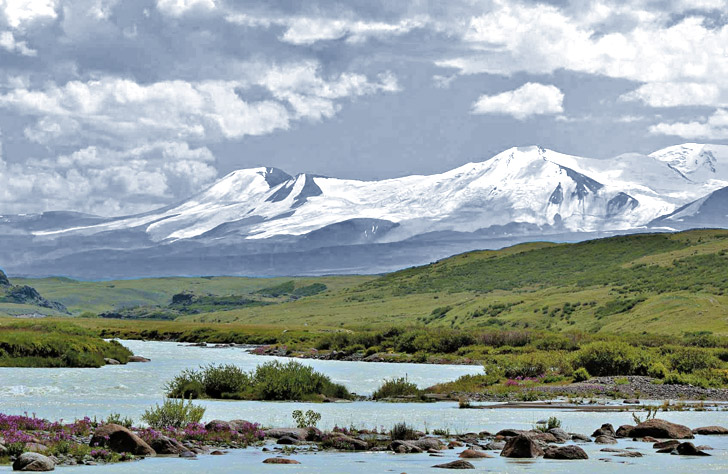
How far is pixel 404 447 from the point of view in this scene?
33.2m

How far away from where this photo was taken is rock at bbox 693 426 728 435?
3766 cm

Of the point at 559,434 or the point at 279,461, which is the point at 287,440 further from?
the point at 559,434

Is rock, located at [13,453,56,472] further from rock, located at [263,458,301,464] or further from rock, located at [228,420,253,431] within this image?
rock, located at [228,420,253,431]

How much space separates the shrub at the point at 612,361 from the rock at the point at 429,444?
32.6 metres

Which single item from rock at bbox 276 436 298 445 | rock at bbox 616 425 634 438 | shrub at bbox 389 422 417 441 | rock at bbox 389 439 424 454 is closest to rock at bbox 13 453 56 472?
rock at bbox 276 436 298 445

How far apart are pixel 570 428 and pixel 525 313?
103920 mm

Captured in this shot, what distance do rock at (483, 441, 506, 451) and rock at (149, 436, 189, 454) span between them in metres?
10.3

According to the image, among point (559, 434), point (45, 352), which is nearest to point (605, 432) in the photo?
point (559, 434)

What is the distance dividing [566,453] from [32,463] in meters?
16.5

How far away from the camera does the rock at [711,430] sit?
3766 centimetres

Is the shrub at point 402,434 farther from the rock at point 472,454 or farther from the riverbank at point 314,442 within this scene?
the rock at point 472,454

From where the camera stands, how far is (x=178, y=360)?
8894 cm

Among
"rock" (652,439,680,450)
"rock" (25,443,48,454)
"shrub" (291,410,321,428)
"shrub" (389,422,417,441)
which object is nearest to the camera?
"rock" (25,443,48,454)

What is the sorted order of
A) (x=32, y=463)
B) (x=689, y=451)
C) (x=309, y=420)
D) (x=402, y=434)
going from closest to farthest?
(x=32, y=463), (x=689, y=451), (x=402, y=434), (x=309, y=420)
